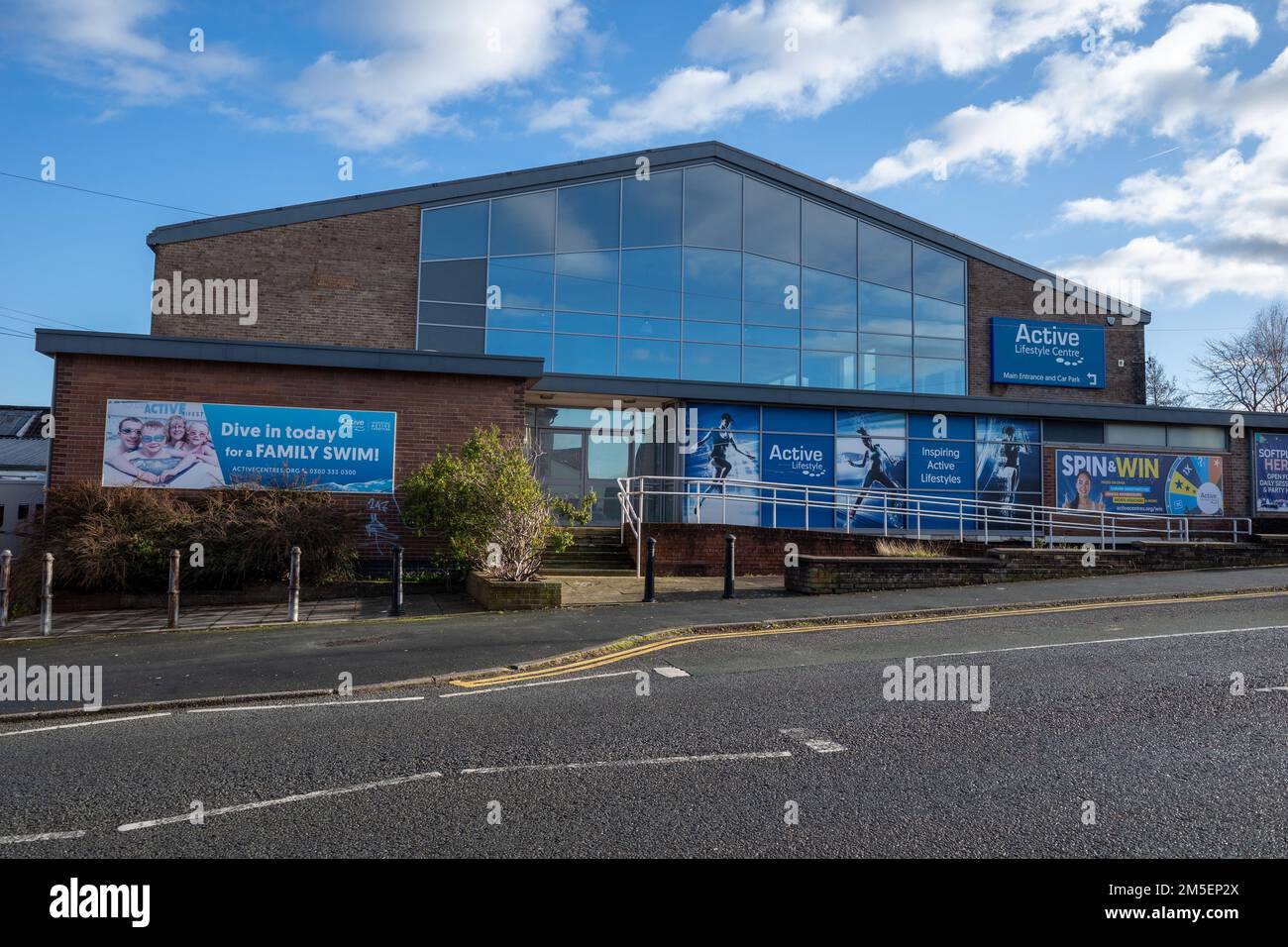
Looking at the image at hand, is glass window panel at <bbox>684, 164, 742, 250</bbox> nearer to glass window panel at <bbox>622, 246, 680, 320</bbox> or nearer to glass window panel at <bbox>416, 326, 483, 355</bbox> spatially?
glass window panel at <bbox>622, 246, 680, 320</bbox>

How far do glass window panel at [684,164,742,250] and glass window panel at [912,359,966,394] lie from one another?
21.4 feet

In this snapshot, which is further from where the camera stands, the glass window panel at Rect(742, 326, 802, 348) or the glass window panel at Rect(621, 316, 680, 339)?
the glass window panel at Rect(742, 326, 802, 348)

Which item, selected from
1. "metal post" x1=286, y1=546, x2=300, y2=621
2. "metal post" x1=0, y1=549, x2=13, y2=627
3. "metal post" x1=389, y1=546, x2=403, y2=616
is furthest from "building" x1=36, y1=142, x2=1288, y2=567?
"metal post" x1=0, y1=549, x2=13, y2=627

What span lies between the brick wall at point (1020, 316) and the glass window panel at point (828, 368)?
13.6ft

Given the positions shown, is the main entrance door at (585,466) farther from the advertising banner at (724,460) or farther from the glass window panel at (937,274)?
the glass window panel at (937,274)

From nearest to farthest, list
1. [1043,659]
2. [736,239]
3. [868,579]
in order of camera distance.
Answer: [1043,659] < [868,579] < [736,239]

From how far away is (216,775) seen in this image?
196 inches

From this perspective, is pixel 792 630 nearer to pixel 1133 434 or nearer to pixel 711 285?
pixel 711 285

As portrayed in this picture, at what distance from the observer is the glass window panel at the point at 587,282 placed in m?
22.7

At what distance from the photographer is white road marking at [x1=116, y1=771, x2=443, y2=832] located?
4227mm

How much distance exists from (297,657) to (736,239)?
18335 millimetres

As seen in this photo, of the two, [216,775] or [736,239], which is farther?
[736,239]

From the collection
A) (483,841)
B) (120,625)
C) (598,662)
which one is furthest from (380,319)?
(483,841)
